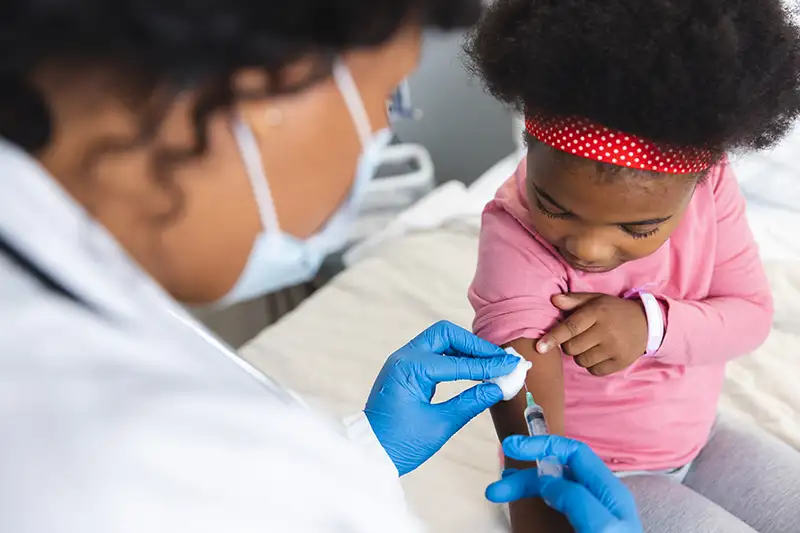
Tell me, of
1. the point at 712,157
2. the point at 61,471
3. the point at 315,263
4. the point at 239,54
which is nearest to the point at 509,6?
the point at 712,157

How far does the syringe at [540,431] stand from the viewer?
0.80 metres

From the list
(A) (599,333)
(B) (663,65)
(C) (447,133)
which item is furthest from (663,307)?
(C) (447,133)

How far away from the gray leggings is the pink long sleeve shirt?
0.04 m

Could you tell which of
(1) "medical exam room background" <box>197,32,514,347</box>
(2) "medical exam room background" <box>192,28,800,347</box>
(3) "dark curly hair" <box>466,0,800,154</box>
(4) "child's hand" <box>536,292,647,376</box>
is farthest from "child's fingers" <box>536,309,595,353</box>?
(1) "medical exam room background" <box>197,32,514,347</box>

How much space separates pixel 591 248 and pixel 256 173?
42cm

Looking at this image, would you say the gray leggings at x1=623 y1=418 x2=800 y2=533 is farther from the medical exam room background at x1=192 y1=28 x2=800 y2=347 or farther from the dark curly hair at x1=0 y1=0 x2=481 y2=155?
the medical exam room background at x1=192 y1=28 x2=800 y2=347

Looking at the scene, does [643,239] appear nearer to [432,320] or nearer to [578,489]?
[578,489]

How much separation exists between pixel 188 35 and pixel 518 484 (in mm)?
636

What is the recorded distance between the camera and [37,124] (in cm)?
38

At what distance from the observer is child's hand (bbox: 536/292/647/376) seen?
2.70 feet

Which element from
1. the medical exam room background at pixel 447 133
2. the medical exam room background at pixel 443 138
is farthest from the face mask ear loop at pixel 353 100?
the medical exam room background at pixel 447 133

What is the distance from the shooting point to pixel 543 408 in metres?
0.84

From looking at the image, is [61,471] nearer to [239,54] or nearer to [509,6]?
[239,54]

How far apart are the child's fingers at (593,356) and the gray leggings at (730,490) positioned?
19 cm
